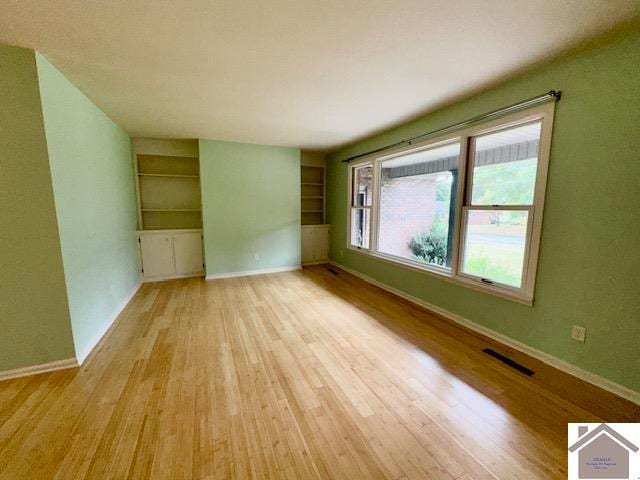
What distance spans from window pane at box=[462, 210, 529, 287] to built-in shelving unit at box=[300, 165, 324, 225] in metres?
3.62

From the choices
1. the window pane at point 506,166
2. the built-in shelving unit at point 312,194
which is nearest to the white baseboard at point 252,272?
the built-in shelving unit at point 312,194

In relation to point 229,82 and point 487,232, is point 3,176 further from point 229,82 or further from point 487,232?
point 487,232

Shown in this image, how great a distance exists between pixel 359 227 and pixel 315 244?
1.24 metres

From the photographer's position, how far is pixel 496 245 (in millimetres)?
2393

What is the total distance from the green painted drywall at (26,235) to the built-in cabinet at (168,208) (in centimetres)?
241

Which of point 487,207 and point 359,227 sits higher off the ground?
point 487,207

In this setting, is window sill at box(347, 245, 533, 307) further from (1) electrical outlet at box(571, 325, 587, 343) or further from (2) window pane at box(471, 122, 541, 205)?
(2) window pane at box(471, 122, 541, 205)

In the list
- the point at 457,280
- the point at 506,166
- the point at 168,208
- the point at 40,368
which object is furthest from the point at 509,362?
the point at 168,208

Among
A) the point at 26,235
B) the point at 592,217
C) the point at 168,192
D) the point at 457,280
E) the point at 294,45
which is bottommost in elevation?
the point at 457,280

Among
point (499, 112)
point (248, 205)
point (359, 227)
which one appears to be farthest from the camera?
point (359, 227)

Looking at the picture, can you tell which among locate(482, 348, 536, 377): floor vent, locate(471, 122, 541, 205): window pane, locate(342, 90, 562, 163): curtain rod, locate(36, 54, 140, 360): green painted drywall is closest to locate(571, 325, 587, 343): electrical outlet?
locate(482, 348, 536, 377): floor vent

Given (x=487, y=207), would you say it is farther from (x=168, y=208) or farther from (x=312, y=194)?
(x=168, y=208)

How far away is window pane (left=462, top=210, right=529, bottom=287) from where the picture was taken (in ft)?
7.17

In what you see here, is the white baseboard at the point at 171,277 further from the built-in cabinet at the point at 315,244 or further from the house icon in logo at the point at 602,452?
the house icon in logo at the point at 602,452
